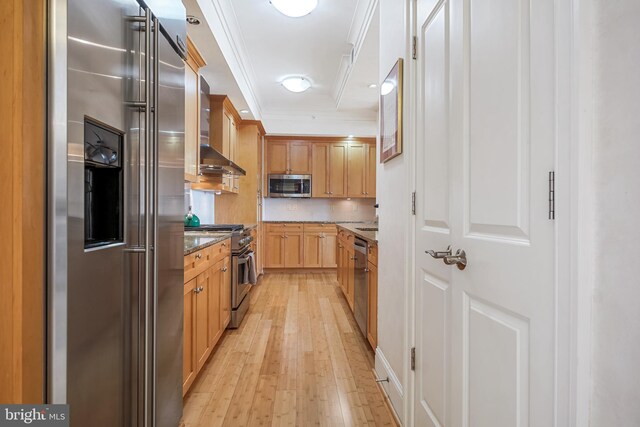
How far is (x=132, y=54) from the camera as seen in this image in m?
1.13

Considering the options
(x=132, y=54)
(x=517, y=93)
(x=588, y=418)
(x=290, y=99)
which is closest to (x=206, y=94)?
(x=290, y=99)

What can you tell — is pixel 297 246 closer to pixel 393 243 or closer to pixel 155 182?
pixel 393 243

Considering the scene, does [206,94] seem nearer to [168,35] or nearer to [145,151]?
[168,35]

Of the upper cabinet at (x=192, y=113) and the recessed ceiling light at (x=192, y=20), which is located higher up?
the recessed ceiling light at (x=192, y=20)

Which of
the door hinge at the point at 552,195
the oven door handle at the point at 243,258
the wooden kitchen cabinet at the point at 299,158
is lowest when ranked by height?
the oven door handle at the point at 243,258

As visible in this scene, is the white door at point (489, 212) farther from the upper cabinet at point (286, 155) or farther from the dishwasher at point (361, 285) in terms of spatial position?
the upper cabinet at point (286, 155)

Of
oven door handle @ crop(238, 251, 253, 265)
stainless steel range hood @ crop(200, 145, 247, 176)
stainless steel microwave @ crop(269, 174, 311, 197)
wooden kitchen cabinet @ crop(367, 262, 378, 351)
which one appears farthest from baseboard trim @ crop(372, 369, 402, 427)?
stainless steel microwave @ crop(269, 174, 311, 197)

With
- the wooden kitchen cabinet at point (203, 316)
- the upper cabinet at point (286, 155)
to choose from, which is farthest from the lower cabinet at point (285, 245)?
the wooden kitchen cabinet at point (203, 316)

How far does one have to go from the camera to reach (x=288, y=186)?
239 inches

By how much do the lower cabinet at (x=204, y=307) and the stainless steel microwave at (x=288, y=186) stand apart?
3.14m

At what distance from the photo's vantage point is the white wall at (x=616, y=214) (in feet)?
1.86

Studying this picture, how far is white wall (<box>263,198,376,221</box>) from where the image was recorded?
255 inches

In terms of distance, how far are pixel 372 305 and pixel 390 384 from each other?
2.27 ft

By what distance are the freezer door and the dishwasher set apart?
1517 millimetres
